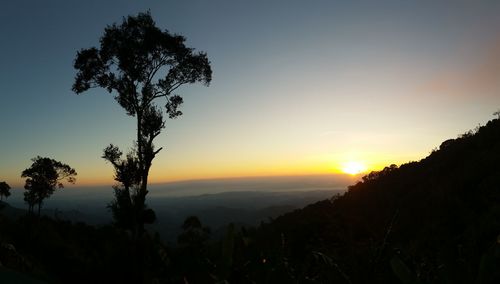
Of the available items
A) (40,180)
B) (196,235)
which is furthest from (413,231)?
(40,180)

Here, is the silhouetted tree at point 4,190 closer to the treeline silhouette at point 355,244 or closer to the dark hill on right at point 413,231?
the treeline silhouette at point 355,244

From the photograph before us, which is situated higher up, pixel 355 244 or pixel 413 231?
pixel 355 244

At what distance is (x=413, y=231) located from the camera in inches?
589

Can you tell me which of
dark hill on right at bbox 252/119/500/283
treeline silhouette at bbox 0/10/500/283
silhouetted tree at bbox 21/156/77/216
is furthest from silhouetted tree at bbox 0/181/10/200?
dark hill on right at bbox 252/119/500/283

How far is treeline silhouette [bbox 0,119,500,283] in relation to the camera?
1.56 m

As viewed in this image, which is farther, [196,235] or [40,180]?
[40,180]

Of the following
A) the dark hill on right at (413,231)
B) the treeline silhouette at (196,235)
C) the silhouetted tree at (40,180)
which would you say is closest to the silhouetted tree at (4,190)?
the silhouetted tree at (40,180)

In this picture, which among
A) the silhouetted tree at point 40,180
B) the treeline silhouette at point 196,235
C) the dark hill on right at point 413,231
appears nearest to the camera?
the dark hill on right at point 413,231

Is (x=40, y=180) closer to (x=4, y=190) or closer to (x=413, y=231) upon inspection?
(x=4, y=190)

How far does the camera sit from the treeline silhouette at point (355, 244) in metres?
1.56

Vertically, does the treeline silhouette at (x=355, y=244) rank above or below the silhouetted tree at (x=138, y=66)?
below

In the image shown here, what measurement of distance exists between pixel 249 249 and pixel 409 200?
60.5 feet

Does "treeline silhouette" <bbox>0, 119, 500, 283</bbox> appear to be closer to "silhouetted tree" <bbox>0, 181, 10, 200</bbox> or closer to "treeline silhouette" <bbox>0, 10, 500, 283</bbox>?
"treeline silhouette" <bbox>0, 10, 500, 283</bbox>

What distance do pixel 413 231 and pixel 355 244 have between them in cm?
1289
